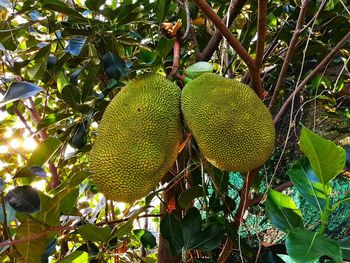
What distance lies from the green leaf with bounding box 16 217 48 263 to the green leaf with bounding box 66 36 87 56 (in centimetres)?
40

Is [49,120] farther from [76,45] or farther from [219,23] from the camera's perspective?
[219,23]

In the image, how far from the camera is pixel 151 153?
0.83 metres

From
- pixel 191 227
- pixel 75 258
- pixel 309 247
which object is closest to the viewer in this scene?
pixel 309 247

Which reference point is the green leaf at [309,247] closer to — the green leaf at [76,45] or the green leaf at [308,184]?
the green leaf at [308,184]

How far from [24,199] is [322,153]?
458 mm

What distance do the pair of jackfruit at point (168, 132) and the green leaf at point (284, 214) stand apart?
0.30 feet

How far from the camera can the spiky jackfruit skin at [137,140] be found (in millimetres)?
805

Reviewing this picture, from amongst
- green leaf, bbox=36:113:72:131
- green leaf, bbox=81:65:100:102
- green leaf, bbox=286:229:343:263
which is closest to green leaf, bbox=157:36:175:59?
green leaf, bbox=81:65:100:102

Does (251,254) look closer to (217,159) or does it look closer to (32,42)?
(217,159)

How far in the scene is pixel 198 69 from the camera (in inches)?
37.0

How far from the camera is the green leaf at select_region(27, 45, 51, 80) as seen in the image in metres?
1.06

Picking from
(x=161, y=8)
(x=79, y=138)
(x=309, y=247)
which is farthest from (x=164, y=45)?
(x=309, y=247)

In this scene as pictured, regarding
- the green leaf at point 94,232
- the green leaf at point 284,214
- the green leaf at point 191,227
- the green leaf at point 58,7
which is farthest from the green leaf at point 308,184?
the green leaf at point 58,7

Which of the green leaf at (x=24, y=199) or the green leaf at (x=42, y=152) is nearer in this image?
the green leaf at (x=24, y=199)
